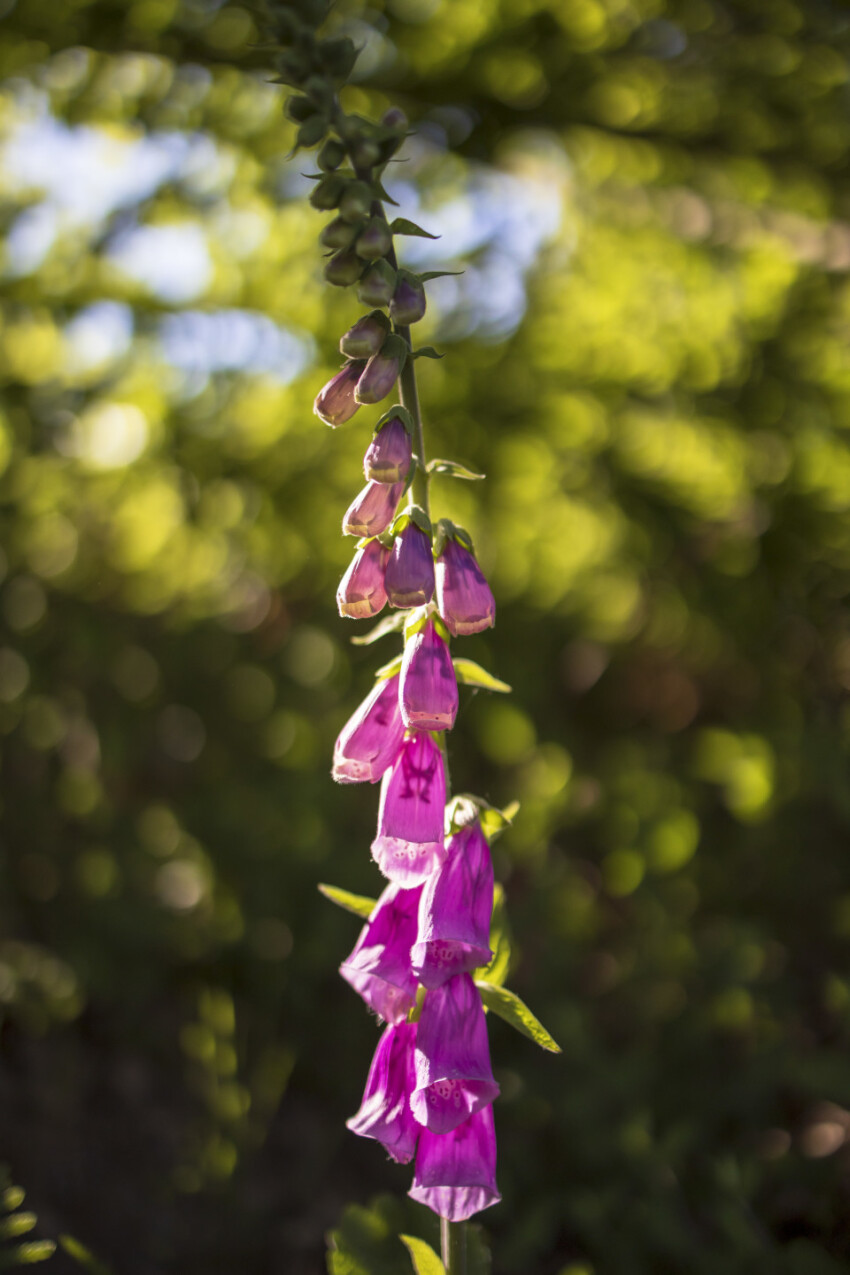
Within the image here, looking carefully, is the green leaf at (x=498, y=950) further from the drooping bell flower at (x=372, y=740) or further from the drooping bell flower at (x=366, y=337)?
the drooping bell flower at (x=366, y=337)

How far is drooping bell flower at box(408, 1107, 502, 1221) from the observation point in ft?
2.36

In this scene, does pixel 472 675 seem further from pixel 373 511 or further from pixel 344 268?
pixel 344 268

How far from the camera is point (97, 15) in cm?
204

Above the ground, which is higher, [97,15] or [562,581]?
[97,15]

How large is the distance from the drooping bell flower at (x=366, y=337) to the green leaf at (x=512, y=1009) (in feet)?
1.84

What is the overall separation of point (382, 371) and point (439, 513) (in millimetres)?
1371

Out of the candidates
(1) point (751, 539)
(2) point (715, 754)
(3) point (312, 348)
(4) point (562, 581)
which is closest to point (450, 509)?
(4) point (562, 581)

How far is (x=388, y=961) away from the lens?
762 mm

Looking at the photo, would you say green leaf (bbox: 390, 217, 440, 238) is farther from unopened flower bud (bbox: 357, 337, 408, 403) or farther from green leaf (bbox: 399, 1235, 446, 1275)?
green leaf (bbox: 399, 1235, 446, 1275)

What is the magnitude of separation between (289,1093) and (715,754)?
47.9 inches

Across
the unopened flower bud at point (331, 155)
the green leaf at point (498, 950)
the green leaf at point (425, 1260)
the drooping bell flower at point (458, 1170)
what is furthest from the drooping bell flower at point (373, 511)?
the green leaf at point (425, 1260)

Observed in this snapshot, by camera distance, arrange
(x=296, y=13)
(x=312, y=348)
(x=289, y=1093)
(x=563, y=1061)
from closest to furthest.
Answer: (x=296, y=13)
(x=563, y=1061)
(x=289, y=1093)
(x=312, y=348)

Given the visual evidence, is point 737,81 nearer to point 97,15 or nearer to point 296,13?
point 97,15

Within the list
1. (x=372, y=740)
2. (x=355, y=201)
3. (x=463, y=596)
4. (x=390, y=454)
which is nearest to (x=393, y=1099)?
(x=372, y=740)
